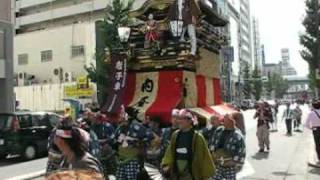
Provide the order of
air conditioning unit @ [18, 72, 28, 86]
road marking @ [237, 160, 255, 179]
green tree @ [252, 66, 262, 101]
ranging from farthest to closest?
1. green tree @ [252, 66, 262, 101]
2. air conditioning unit @ [18, 72, 28, 86]
3. road marking @ [237, 160, 255, 179]

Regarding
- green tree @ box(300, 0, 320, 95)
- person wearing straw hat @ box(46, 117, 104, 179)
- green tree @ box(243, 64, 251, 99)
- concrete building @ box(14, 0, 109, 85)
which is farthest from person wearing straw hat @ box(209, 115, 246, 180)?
green tree @ box(243, 64, 251, 99)

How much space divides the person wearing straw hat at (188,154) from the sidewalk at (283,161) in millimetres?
6251

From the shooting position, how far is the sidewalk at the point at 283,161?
13.2m

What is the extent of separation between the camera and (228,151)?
8070mm

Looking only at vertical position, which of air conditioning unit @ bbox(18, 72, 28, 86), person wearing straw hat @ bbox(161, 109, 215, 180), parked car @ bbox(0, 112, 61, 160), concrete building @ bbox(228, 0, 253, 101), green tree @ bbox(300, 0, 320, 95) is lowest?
parked car @ bbox(0, 112, 61, 160)

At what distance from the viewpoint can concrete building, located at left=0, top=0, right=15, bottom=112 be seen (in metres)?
29.6

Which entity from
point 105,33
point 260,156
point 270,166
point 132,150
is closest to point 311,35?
point 105,33

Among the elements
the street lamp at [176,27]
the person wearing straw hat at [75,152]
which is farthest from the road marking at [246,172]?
the person wearing straw hat at [75,152]

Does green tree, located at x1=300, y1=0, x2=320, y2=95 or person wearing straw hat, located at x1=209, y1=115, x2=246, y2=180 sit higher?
green tree, located at x1=300, y1=0, x2=320, y2=95

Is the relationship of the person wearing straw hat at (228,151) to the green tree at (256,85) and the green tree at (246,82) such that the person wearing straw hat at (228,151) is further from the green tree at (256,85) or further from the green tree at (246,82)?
the green tree at (256,85)

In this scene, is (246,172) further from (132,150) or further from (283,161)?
(132,150)

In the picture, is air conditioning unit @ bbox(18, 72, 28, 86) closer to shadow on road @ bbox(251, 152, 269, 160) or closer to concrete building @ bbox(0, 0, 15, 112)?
concrete building @ bbox(0, 0, 15, 112)

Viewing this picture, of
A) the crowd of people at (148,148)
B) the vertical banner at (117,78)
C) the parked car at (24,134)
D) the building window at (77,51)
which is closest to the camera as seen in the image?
the crowd of people at (148,148)

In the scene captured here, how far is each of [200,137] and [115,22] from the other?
85.4 feet
